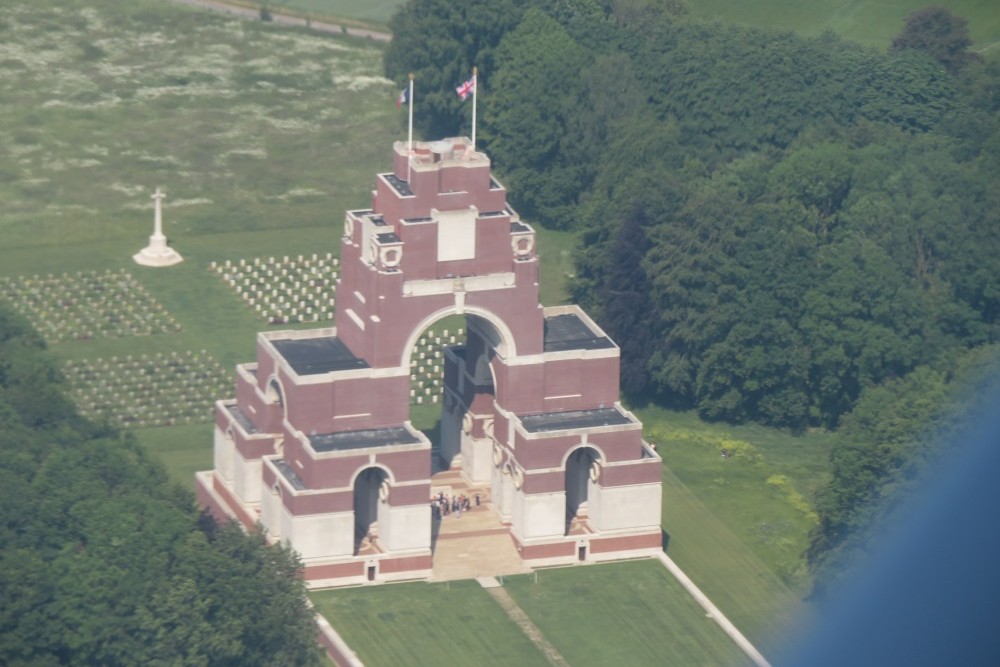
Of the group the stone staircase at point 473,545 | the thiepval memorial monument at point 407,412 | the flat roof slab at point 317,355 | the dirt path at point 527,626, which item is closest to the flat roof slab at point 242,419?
the thiepval memorial monument at point 407,412

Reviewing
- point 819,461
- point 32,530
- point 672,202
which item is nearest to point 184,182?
point 672,202

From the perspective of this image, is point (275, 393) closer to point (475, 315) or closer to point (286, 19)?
point (475, 315)

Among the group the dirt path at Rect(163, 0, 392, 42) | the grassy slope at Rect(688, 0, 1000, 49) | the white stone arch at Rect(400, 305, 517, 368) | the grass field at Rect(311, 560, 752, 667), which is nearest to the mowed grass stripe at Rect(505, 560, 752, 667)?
the grass field at Rect(311, 560, 752, 667)

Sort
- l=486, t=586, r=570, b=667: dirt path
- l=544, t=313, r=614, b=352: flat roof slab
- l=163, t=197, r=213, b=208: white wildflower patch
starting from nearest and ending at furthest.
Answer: l=486, t=586, r=570, b=667: dirt path < l=544, t=313, r=614, b=352: flat roof slab < l=163, t=197, r=213, b=208: white wildflower patch

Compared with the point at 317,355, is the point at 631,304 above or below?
below

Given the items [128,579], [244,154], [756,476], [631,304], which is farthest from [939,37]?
[128,579]

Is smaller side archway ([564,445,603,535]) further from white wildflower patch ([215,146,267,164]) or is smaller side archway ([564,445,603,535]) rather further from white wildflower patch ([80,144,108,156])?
white wildflower patch ([80,144,108,156])
